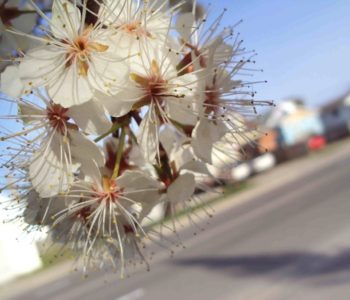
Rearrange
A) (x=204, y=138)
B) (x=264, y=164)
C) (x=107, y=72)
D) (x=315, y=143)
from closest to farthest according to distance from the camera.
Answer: (x=107, y=72), (x=204, y=138), (x=264, y=164), (x=315, y=143)

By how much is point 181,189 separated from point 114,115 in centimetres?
25

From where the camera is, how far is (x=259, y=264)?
725cm

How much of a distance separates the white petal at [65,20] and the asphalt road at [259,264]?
359 centimetres

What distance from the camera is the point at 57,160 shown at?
2.64 feet

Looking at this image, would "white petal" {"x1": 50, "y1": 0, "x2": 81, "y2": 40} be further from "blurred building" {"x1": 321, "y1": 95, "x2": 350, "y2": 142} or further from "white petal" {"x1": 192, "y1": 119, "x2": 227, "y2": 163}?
Answer: "blurred building" {"x1": 321, "y1": 95, "x2": 350, "y2": 142}

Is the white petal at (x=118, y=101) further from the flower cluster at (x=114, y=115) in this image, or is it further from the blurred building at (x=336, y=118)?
the blurred building at (x=336, y=118)

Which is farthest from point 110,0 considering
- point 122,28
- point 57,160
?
point 57,160

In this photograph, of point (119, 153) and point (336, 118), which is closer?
point (119, 153)

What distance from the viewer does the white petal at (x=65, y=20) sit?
0.78 meters

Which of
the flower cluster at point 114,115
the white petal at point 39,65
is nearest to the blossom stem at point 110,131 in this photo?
the flower cluster at point 114,115

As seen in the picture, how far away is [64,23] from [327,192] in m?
11.9

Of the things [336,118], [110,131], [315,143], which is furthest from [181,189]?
[336,118]

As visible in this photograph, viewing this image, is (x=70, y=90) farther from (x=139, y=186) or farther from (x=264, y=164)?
(x=264, y=164)

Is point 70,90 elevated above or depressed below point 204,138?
above
